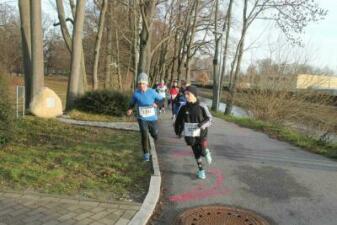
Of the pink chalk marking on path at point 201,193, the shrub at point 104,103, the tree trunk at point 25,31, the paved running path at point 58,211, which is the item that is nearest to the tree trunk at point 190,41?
the shrub at point 104,103

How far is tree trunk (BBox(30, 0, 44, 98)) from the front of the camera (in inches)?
586

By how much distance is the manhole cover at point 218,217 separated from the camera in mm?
5098

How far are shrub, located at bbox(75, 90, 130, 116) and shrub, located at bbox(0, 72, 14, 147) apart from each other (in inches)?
299

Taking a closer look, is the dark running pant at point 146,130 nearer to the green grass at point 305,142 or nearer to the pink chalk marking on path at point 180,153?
the pink chalk marking on path at point 180,153

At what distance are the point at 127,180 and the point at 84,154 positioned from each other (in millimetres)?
1960

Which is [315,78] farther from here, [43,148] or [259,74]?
[43,148]

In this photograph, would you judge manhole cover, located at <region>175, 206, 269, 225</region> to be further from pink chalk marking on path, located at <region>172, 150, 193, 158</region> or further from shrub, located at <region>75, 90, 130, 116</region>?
shrub, located at <region>75, 90, 130, 116</region>

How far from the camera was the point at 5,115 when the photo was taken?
319 inches

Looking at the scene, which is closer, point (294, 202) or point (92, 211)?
point (92, 211)

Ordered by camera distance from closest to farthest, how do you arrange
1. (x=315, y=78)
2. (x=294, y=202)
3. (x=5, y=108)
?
(x=294, y=202), (x=5, y=108), (x=315, y=78)

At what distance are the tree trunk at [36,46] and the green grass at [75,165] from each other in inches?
171

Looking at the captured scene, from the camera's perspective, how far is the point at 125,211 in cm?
523

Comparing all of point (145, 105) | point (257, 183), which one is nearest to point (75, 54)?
point (145, 105)

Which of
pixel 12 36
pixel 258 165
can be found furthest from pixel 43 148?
pixel 12 36
